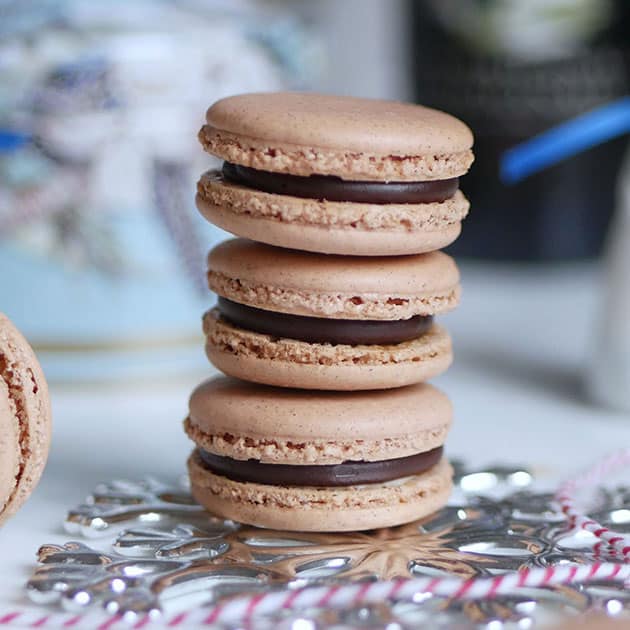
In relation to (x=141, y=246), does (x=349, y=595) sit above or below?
below

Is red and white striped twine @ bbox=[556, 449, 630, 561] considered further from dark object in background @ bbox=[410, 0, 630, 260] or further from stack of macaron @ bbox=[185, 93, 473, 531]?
dark object in background @ bbox=[410, 0, 630, 260]

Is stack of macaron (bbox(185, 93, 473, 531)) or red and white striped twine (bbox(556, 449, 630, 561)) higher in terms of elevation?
stack of macaron (bbox(185, 93, 473, 531))

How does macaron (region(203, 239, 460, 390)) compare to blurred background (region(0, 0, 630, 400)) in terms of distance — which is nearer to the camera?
macaron (region(203, 239, 460, 390))

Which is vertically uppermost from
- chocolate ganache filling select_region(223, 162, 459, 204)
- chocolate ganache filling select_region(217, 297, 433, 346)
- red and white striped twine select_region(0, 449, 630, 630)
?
chocolate ganache filling select_region(223, 162, 459, 204)

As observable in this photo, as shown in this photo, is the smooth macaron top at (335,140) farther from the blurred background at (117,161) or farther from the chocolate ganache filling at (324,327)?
the blurred background at (117,161)

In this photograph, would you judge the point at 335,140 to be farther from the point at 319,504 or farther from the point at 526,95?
the point at 526,95

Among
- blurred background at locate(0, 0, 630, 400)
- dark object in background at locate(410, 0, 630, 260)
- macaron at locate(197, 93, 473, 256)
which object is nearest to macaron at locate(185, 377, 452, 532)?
macaron at locate(197, 93, 473, 256)

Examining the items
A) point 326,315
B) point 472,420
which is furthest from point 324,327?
point 472,420

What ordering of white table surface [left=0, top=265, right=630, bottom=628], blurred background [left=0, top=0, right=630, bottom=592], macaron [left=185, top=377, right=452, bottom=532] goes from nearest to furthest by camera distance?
1. macaron [left=185, top=377, right=452, bottom=532]
2. white table surface [left=0, top=265, right=630, bottom=628]
3. blurred background [left=0, top=0, right=630, bottom=592]
